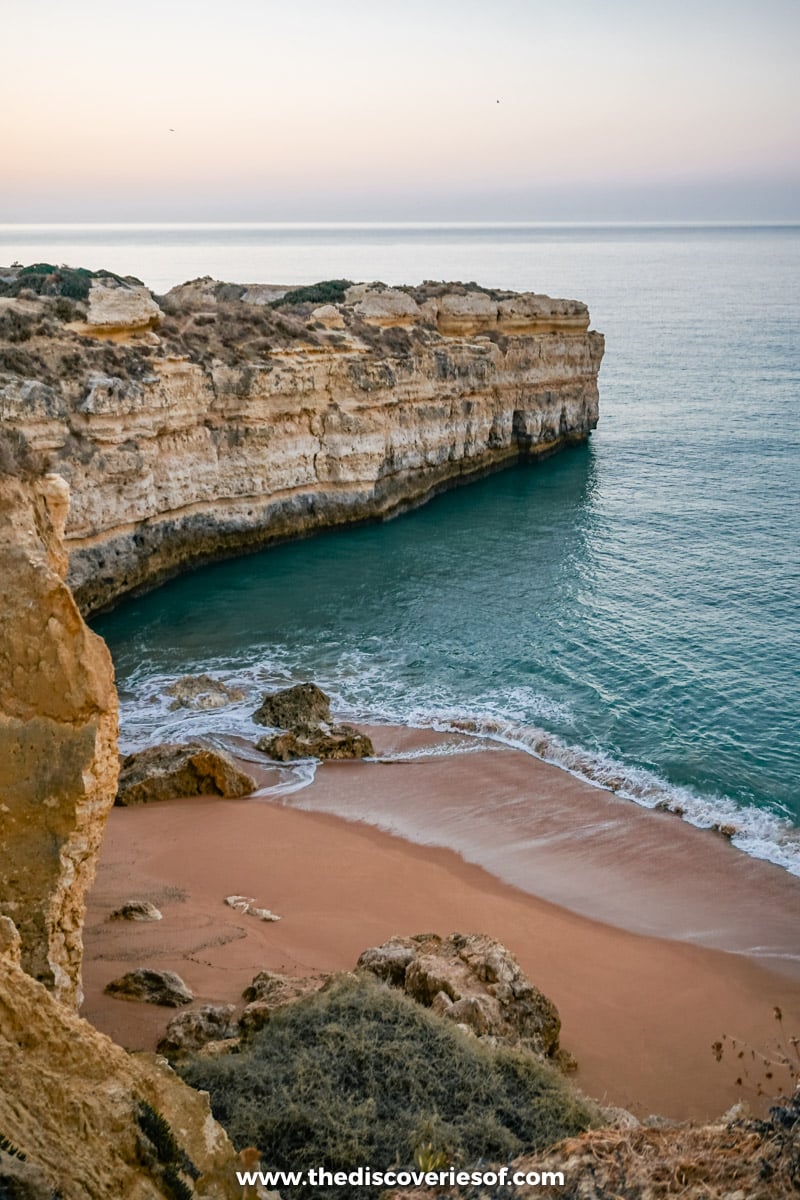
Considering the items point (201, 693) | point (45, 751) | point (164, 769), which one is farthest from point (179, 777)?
point (45, 751)

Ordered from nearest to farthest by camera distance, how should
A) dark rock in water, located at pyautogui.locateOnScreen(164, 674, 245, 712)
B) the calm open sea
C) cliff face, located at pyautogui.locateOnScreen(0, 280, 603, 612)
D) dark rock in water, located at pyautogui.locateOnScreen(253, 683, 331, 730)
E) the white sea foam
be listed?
the white sea foam, the calm open sea, dark rock in water, located at pyautogui.locateOnScreen(253, 683, 331, 730), dark rock in water, located at pyautogui.locateOnScreen(164, 674, 245, 712), cliff face, located at pyautogui.locateOnScreen(0, 280, 603, 612)

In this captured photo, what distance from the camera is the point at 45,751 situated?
9.05m

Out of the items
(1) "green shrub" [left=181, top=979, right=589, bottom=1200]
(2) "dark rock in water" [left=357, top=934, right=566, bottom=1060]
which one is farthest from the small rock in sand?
(1) "green shrub" [left=181, top=979, right=589, bottom=1200]

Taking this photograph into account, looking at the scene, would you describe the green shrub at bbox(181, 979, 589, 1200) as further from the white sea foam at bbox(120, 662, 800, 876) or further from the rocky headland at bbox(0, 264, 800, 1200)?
the white sea foam at bbox(120, 662, 800, 876)

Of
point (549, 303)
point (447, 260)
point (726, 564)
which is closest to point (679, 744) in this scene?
point (726, 564)

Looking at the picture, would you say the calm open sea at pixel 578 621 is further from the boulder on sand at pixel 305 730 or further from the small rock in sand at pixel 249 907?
the small rock in sand at pixel 249 907

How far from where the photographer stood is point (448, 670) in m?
24.8

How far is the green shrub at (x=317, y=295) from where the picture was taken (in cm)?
5038

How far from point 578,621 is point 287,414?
1342 centimetres

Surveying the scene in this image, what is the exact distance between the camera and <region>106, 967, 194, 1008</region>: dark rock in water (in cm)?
1099

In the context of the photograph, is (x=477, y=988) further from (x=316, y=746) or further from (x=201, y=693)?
(x=201, y=693)

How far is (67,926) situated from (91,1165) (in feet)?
13.5

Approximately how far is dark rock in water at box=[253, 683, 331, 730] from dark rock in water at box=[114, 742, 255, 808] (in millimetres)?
2717

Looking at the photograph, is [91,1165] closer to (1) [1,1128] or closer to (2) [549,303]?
(1) [1,1128]
